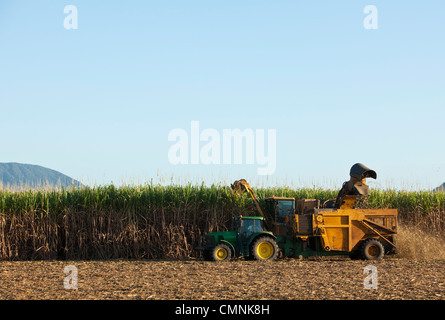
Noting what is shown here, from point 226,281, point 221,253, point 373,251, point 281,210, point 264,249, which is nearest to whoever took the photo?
point 226,281

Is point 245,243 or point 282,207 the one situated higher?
point 282,207

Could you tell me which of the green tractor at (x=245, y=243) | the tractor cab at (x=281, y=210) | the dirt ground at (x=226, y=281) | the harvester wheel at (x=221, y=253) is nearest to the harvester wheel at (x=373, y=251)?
the dirt ground at (x=226, y=281)

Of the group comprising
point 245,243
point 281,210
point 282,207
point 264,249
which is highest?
point 282,207

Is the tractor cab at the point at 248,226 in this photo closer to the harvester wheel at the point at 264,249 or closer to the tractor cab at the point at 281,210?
the harvester wheel at the point at 264,249

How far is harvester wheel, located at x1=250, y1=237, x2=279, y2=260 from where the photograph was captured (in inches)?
702

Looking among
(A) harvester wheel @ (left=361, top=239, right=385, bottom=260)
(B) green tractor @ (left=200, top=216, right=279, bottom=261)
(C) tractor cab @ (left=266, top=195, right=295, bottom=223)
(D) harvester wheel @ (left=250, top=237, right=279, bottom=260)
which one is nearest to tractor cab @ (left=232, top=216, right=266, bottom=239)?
(B) green tractor @ (left=200, top=216, right=279, bottom=261)

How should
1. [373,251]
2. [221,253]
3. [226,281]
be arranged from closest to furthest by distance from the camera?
[226,281] → [221,253] → [373,251]

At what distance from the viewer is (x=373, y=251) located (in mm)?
18953

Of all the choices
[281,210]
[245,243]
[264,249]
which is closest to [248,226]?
[245,243]

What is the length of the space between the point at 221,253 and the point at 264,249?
1.50 metres

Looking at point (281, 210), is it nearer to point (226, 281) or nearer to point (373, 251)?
point (373, 251)
